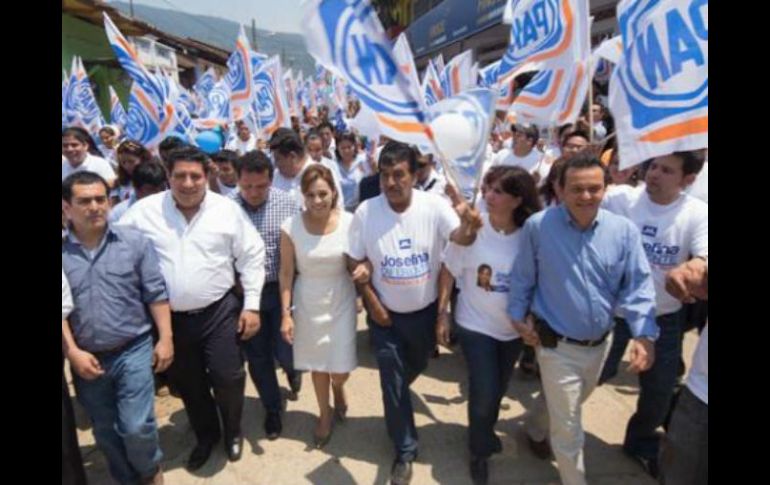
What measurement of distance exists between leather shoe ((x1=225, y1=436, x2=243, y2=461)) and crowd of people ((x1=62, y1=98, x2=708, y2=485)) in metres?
0.01

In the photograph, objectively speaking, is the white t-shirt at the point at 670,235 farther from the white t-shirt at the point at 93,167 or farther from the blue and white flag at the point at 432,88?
the blue and white flag at the point at 432,88

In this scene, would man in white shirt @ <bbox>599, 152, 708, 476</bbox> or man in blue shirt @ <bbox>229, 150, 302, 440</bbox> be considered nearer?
man in white shirt @ <bbox>599, 152, 708, 476</bbox>

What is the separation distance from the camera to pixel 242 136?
396 inches

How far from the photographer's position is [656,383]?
2.77 meters

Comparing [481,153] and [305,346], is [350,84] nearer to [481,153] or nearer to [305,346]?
[481,153]

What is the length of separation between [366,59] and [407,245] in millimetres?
1004

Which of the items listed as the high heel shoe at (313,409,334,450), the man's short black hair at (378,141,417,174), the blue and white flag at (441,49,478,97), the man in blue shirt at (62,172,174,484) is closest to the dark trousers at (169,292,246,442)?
the man in blue shirt at (62,172,174,484)

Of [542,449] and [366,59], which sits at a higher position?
[366,59]

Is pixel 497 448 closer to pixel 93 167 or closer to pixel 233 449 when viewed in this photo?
pixel 233 449

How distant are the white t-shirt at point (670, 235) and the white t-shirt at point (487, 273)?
768mm

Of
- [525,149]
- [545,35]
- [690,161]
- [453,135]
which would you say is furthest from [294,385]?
[545,35]

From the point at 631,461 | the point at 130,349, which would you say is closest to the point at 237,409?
the point at 130,349

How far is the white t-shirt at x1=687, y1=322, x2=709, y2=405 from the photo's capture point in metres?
1.71

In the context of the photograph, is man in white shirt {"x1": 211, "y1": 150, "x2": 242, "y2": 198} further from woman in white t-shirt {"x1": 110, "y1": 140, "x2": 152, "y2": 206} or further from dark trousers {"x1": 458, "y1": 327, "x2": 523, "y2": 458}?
dark trousers {"x1": 458, "y1": 327, "x2": 523, "y2": 458}
